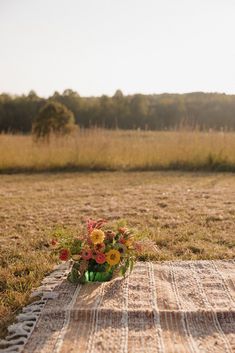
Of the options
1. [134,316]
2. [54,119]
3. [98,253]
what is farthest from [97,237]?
[54,119]

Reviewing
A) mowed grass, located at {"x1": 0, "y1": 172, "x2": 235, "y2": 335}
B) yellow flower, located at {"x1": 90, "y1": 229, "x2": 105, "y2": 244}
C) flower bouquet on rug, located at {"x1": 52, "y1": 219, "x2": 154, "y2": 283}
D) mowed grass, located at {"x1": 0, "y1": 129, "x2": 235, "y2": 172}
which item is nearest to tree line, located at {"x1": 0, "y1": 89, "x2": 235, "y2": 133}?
mowed grass, located at {"x1": 0, "y1": 129, "x2": 235, "y2": 172}

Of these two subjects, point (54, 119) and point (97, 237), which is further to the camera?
point (54, 119)

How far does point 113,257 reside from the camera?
271 cm

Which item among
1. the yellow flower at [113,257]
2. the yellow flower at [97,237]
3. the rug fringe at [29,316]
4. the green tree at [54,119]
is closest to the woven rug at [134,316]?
the rug fringe at [29,316]

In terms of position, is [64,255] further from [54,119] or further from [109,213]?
[54,119]

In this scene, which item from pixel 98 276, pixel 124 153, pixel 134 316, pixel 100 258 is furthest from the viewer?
pixel 124 153

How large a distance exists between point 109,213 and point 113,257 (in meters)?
2.57

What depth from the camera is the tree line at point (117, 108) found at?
65.9ft

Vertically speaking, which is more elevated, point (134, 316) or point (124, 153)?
point (124, 153)

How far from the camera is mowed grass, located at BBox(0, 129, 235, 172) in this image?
9.75 m

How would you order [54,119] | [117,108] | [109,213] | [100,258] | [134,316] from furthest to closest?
[117,108] < [54,119] < [109,213] < [100,258] < [134,316]

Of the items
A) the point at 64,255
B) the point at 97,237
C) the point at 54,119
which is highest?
the point at 54,119

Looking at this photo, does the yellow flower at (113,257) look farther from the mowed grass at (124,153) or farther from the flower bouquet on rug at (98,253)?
the mowed grass at (124,153)

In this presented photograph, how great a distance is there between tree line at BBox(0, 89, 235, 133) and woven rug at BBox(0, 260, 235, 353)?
629 inches
